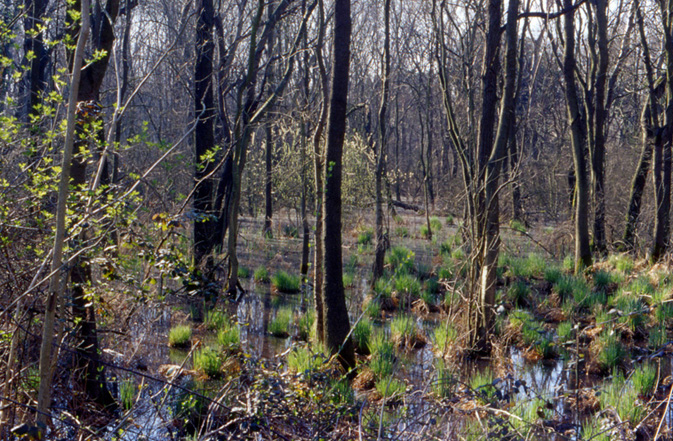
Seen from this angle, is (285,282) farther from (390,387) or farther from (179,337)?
(390,387)

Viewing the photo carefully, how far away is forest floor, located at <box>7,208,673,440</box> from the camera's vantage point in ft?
13.3

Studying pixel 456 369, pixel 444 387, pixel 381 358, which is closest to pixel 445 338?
pixel 456 369

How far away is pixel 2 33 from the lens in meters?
3.97

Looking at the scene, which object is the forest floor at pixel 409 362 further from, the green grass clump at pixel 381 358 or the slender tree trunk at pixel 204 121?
the slender tree trunk at pixel 204 121

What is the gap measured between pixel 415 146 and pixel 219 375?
40295 millimetres

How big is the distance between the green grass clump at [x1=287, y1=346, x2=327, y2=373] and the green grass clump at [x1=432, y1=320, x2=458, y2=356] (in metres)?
1.77

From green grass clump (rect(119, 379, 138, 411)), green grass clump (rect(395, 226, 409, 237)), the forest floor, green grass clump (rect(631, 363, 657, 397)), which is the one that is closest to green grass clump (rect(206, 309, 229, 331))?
the forest floor

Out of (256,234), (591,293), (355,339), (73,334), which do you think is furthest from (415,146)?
(73,334)

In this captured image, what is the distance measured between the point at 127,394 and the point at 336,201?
9.18 ft

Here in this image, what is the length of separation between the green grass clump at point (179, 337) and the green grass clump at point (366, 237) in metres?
7.85

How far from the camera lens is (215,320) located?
806cm

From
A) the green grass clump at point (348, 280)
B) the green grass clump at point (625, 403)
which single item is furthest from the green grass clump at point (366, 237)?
the green grass clump at point (625, 403)

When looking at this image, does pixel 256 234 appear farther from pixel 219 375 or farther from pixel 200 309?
pixel 219 375

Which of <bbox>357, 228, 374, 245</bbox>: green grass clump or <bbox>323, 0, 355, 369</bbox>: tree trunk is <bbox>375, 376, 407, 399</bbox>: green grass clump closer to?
<bbox>323, 0, 355, 369</bbox>: tree trunk
